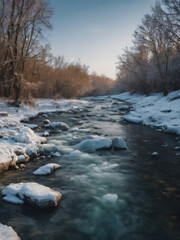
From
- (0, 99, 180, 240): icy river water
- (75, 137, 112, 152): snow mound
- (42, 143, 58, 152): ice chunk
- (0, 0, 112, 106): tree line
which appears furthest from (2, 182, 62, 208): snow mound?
(0, 0, 112, 106): tree line

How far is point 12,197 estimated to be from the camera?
3371 millimetres

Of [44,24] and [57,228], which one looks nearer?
[57,228]

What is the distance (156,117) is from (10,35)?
11.6 metres

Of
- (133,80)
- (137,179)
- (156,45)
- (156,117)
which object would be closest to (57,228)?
(137,179)

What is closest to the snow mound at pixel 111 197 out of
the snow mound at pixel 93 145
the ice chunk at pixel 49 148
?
the snow mound at pixel 93 145

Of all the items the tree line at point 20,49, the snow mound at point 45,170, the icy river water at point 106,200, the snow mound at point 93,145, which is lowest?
the icy river water at point 106,200

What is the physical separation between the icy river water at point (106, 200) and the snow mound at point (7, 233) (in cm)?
15

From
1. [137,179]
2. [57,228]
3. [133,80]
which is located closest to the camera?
[57,228]

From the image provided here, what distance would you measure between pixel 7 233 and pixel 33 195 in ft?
2.54

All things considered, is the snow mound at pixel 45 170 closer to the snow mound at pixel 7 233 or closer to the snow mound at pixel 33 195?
the snow mound at pixel 33 195

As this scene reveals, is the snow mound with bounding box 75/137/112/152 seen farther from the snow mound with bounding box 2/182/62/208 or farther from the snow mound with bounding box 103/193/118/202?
the snow mound with bounding box 2/182/62/208

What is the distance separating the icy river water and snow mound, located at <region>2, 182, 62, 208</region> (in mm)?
107

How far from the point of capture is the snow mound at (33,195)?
3.14m

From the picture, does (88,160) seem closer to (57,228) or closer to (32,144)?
(32,144)
